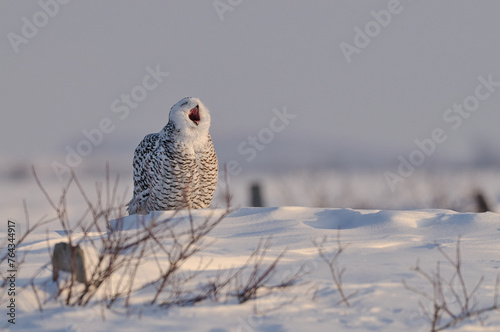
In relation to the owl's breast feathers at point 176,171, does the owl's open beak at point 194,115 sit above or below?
above

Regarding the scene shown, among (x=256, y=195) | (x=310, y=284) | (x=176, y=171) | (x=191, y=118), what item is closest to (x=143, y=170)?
(x=176, y=171)

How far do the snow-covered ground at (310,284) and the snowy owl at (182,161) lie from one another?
0.95 meters

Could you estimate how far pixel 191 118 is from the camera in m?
5.99

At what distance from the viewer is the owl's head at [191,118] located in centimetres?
591

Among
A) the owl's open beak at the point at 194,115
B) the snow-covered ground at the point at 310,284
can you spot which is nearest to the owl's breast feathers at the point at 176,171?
the owl's open beak at the point at 194,115

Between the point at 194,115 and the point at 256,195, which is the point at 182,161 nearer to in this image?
the point at 194,115

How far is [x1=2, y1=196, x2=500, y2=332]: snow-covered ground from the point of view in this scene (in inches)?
117

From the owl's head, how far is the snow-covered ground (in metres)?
1.07

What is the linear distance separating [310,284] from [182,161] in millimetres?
2860

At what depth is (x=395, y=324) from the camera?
2975 millimetres

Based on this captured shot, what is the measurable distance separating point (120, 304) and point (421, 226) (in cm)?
Result: 307

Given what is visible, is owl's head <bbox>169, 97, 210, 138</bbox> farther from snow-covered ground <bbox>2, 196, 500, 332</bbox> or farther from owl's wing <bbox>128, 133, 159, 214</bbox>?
snow-covered ground <bbox>2, 196, 500, 332</bbox>

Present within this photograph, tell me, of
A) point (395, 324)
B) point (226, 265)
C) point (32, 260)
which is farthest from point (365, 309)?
point (32, 260)

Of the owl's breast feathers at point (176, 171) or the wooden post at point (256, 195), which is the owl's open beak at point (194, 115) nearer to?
the owl's breast feathers at point (176, 171)
